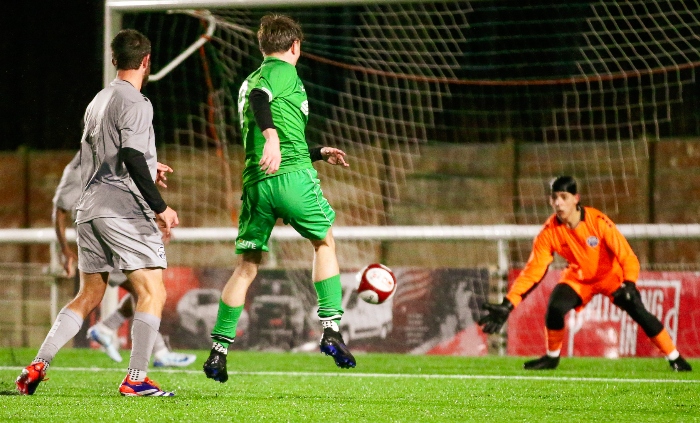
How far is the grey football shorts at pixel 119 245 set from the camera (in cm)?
470

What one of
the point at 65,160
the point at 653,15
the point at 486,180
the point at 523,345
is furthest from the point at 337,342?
the point at 65,160

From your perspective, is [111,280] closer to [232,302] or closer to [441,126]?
[232,302]

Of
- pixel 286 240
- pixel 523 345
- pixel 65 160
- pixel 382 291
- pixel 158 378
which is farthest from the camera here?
pixel 65 160

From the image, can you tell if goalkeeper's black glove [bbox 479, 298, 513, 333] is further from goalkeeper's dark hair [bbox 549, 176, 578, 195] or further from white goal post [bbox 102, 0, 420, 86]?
white goal post [bbox 102, 0, 420, 86]

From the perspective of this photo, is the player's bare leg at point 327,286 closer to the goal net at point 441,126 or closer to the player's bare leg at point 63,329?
the player's bare leg at point 63,329

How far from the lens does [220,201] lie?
11.7 meters

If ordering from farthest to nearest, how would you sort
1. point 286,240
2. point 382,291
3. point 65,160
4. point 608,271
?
point 65,160
point 286,240
point 608,271
point 382,291

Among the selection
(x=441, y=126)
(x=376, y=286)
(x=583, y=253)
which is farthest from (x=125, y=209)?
(x=441, y=126)

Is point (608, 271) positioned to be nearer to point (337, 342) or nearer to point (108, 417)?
point (337, 342)

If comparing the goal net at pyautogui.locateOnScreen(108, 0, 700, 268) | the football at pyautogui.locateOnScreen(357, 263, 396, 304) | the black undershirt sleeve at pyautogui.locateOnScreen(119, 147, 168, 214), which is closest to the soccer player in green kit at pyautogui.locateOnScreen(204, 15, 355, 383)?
the football at pyautogui.locateOnScreen(357, 263, 396, 304)

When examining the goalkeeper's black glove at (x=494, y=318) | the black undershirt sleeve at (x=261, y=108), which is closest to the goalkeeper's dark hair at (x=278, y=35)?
the black undershirt sleeve at (x=261, y=108)

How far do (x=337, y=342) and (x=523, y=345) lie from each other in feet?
13.7

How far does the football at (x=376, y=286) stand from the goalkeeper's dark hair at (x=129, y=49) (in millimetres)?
1645

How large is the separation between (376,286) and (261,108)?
1.27 meters
